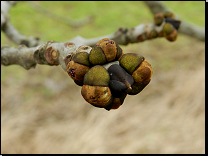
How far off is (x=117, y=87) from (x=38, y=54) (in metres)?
0.33

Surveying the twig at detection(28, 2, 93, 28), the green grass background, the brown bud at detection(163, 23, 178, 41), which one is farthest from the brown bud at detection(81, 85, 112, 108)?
the twig at detection(28, 2, 93, 28)

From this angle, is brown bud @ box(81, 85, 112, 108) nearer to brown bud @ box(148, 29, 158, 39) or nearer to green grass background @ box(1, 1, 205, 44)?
brown bud @ box(148, 29, 158, 39)

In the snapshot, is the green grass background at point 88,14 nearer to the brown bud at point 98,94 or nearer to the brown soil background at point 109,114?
the brown soil background at point 109,114

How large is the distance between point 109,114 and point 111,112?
0.03 meters

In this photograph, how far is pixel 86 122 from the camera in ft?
5.30

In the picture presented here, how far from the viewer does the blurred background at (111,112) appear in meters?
1.30

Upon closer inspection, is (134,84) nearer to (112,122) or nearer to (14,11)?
(112,122)

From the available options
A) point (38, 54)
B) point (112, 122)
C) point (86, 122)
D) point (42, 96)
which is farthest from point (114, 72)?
point (42, 96)

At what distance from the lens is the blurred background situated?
1303 mm

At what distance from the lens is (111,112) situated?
1.56m

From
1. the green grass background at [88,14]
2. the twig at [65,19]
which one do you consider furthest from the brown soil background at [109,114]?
the twig at [65,19]

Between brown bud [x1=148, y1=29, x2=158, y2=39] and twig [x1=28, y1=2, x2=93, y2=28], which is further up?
brown bud [x1=148, y1=29, x2=158, y2=39]

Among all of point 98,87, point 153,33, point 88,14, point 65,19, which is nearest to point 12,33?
point 153,33

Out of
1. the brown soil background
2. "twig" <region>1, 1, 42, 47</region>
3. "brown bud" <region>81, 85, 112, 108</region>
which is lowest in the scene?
the brown soil background
